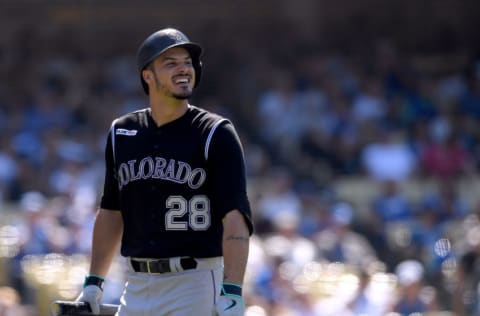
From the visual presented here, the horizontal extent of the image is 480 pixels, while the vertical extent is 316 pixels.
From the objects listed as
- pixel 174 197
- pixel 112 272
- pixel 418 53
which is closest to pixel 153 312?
pixel 174 197

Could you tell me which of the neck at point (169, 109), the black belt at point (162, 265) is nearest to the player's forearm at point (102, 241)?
the black belt at point (162, 265)

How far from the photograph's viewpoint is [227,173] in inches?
171

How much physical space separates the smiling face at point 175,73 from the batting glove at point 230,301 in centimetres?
83

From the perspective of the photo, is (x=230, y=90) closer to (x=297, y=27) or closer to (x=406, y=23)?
(x=297, y=27)

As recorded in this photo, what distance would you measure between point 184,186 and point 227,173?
20cm

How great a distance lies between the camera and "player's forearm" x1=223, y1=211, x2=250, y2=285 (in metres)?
4.23

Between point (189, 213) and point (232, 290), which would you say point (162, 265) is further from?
A: point (232, 290)

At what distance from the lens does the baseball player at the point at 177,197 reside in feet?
14.3

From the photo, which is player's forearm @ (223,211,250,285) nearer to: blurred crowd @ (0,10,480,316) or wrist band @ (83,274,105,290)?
wrist band @ (83,274,105,290)

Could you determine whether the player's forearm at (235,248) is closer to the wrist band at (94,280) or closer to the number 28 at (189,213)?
the number 28 at (189,213)

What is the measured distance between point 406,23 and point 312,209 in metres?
5.05

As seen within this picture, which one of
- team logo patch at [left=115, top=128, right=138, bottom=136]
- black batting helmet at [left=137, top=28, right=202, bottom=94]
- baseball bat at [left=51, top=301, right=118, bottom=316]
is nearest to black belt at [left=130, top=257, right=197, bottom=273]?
baseball bat at [left=51, top=301, right=118, bottom=316]

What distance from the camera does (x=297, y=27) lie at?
1492 cm

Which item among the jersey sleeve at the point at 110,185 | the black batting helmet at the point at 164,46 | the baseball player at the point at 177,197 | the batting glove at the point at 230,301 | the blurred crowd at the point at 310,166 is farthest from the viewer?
the blurred crowd at the point at 310,166
